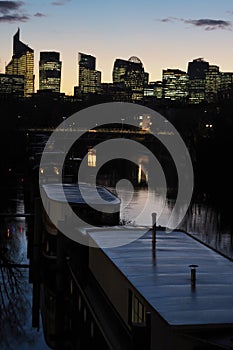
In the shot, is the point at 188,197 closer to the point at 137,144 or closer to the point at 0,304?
the point at 0,304

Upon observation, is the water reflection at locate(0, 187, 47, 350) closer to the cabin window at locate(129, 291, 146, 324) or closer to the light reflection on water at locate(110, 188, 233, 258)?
the cabin window at locate(129, 291, 146, 324)

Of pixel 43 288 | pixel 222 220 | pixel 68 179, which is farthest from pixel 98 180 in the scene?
pixel 43 288

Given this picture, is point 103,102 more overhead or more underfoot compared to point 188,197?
more overhead

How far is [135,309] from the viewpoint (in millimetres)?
7285

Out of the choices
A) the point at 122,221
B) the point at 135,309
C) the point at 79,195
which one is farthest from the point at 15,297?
the point at 122,221

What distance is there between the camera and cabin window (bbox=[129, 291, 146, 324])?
7017 millimetres

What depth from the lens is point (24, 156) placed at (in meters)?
36.3

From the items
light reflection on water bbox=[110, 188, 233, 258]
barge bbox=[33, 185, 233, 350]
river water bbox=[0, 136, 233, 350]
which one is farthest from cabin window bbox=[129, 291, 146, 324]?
light reflection on water bbox=[110, 188, 233, 258]

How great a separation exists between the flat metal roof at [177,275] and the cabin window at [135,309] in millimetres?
121

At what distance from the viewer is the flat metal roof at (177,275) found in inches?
250

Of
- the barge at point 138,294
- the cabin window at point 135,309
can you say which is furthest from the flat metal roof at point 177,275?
the cabin window at point 135,309

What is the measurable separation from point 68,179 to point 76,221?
35.8ft

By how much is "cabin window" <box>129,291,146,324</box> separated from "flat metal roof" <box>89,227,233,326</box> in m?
0.12

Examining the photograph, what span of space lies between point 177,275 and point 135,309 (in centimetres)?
80
